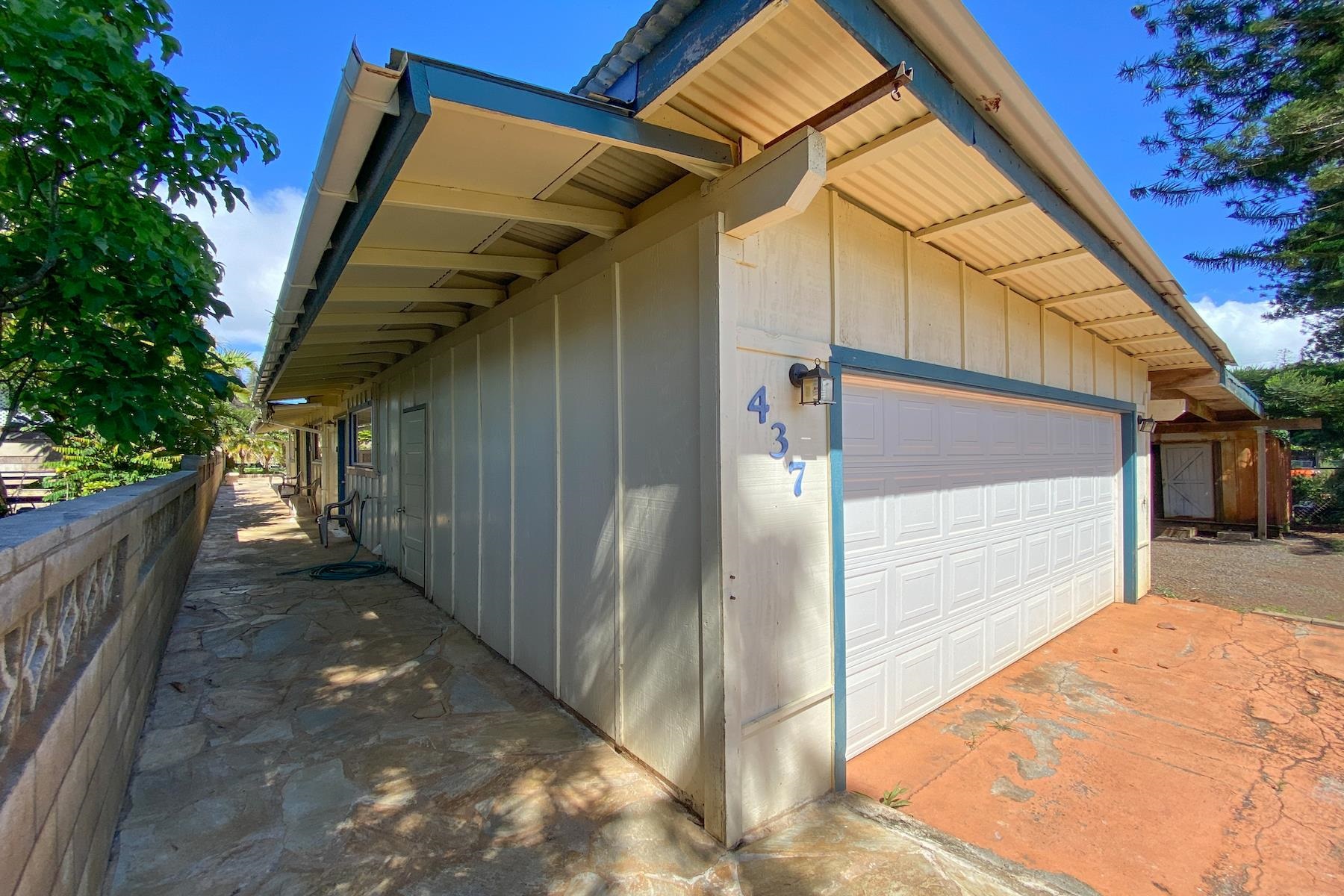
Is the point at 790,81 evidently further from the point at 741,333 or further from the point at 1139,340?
the point at 1139,340

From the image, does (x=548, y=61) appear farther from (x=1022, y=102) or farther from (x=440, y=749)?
(x=440, y=749)

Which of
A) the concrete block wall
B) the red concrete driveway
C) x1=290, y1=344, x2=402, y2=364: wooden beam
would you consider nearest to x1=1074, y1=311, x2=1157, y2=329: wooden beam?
the red concrete driveway

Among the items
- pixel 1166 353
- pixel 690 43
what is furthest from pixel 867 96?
pixel 1166 353

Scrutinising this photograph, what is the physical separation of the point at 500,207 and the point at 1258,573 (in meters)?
11.6

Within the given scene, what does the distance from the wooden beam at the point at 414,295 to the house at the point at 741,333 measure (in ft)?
0.08

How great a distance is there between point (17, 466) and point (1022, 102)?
14842 millimetres

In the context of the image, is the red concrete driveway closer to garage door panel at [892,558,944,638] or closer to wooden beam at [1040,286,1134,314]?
garage door panel at [892,558,944,638]

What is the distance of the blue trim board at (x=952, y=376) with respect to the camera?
10.4ft

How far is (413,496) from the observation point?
6.76 meters

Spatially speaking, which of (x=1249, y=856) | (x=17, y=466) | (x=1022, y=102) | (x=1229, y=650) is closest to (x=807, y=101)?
(x=1022, y=102)

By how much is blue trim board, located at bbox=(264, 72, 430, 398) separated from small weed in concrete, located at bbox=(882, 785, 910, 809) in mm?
3461

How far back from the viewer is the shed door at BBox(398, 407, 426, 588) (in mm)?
6422

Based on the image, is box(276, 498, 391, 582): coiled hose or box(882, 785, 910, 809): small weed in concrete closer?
box(882, 785, 910, 809): small weed in concrete

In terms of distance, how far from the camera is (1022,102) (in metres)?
2.44
